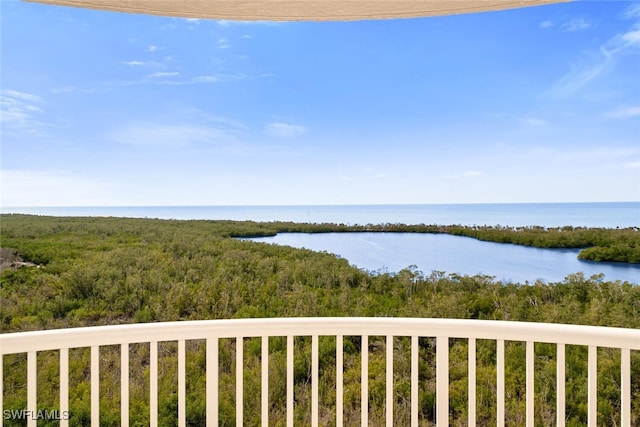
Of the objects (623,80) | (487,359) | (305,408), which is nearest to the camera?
(305,408)

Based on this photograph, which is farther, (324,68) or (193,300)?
(324,68)

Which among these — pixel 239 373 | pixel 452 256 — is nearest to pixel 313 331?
pixel 239 373

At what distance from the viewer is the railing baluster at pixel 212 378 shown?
4.95ft

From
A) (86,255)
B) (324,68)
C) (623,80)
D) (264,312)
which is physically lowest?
(264,312)

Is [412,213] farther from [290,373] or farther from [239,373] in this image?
[239,373]

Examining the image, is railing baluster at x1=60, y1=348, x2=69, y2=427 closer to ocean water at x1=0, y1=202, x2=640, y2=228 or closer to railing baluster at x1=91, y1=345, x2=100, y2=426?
railing baluster at x1=91, y1=345, x2=100, y2=426

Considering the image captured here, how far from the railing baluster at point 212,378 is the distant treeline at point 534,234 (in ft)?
7.32

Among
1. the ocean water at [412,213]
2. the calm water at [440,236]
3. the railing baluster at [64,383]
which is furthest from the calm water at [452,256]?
the railing baluster at [64,383]

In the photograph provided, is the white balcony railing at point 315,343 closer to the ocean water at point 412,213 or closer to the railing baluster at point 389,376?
the railing baluster at point 389,376

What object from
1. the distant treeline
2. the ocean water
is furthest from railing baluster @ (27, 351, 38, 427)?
the distant treeline

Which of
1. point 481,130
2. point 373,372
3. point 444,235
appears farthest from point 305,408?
point 481,130

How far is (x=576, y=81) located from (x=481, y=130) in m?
0.74

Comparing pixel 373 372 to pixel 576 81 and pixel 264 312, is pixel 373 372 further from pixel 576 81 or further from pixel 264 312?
pixel 576 81

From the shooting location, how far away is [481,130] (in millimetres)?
3465
